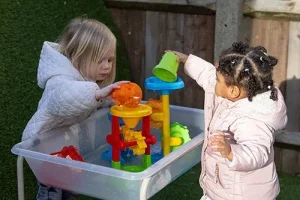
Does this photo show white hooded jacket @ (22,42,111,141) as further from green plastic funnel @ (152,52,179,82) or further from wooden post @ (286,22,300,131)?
wooden post @ (286,22,300,131)

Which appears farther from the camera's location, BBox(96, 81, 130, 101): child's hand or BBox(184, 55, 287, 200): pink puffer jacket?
BBox(96, 81, 130, 101): child's hand

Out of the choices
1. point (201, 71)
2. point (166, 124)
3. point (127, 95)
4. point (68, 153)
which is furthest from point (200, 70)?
point (68, 153)

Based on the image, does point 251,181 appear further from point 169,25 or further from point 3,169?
point 169,25

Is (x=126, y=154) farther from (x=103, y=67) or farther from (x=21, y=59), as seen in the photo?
(x=21, y=59)

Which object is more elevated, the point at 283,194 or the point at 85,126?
the point at 85,126

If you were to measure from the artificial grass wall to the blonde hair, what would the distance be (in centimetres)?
72

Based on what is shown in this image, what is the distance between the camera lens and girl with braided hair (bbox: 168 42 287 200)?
6.07 feet

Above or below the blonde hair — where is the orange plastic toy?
below

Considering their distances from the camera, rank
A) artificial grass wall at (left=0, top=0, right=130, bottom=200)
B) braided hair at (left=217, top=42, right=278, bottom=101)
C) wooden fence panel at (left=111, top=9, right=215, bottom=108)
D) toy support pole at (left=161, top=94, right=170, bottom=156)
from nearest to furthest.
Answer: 1. braided hair at (left=217, top=42, right=278, bottom=101)
2. toy support pole at (left=161, top=94, right=170, bottom=156)
3. artificial grass wall at (left=0, top=0, right=130, bottom=200)
4. wooden fence panel at (left=111, top=9, right=215, bottom=108)

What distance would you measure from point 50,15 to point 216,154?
5.94ft

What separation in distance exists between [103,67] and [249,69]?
0.73 metres

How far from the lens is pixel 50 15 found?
140 inches

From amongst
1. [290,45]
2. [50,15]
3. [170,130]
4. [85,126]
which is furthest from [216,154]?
[50,15]

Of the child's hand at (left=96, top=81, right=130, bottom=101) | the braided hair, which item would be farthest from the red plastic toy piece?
the braided hair
